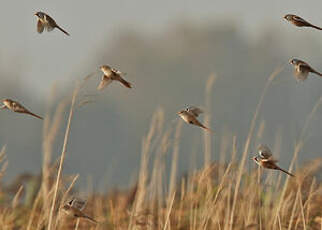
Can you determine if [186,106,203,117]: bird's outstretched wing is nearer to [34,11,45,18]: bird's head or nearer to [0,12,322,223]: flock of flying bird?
[0,12,322,223]: flock of flying bird

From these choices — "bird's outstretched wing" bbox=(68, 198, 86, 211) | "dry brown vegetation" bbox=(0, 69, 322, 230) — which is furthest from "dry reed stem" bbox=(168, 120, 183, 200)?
"bird's outstretched wing" bbox=(68, 198, 86, 211)

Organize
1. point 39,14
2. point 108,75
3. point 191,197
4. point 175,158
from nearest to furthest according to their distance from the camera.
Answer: point 108,75
point 39,14
point 191,197
point 175,158

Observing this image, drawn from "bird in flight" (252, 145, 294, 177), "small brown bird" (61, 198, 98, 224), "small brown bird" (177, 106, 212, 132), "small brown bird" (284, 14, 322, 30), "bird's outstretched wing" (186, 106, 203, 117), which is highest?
"small brown bird" (284, 14, 322, 30)

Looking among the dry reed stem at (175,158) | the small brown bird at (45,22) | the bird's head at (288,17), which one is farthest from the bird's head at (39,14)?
the dry reed stem at (175,158)

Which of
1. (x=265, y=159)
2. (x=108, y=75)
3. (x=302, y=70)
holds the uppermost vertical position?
(x=302, y=70)

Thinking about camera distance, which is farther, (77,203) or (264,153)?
(77,203)

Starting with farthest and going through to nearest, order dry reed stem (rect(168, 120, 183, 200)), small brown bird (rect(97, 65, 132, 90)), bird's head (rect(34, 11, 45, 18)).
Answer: dry reed stem (rect(168, 120, 183, 200)), bird's head (rect(34, 11, 45, 18)), small brown bird (rect(97, 65, 132, 90))

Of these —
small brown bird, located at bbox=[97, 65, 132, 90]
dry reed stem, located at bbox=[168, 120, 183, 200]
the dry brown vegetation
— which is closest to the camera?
small brown bird, located at bbox=[97, 65, 132, 90]

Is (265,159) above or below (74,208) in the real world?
above

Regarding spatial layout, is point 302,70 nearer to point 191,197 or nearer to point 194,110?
point 194,110

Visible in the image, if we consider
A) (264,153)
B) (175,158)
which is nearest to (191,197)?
(175,158)

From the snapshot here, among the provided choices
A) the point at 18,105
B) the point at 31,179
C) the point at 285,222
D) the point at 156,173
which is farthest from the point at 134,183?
the point at 18,105

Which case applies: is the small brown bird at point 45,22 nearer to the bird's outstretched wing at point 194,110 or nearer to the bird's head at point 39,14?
the bird's head at point 39,14

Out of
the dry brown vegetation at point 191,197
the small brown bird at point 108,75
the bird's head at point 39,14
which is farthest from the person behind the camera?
the dry brown vegetation at point 191,197
